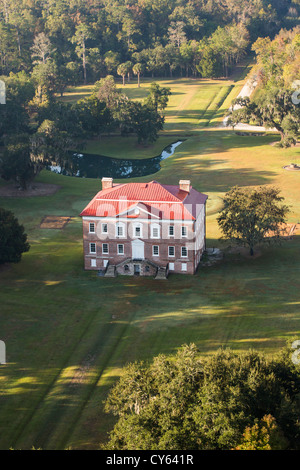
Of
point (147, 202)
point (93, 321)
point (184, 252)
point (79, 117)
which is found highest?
point (79, 117)

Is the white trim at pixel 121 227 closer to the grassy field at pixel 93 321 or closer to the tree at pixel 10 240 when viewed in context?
the grassy field at pixel 93 321

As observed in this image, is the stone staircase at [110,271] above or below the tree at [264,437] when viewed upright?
below

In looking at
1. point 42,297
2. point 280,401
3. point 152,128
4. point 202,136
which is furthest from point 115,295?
point 202,136

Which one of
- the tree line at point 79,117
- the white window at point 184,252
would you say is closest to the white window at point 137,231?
the white window at point 184,252

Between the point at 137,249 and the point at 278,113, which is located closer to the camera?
the point at 137,249

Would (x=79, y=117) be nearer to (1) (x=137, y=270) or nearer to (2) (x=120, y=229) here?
(2) (x=120, y=229)

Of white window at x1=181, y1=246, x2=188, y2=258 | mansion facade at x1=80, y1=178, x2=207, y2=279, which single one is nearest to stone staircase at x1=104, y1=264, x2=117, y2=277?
mansion facade at x1=80, y1=178, x2=207, y2=279

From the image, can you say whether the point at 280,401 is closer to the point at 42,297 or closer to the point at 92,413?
the point at 92,413

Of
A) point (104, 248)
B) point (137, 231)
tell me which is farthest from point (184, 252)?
point (104, 248)
